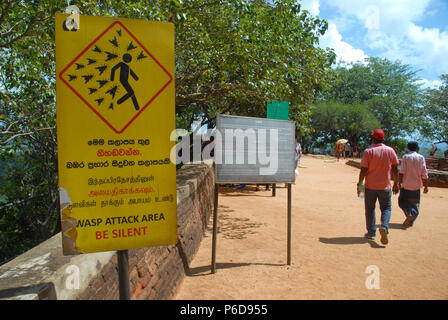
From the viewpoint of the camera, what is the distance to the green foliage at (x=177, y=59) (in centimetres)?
486

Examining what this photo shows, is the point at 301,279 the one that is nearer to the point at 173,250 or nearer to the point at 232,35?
the point at 173,250

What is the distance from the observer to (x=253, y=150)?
14.8 feet

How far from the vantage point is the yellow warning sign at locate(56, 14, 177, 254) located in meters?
2.00

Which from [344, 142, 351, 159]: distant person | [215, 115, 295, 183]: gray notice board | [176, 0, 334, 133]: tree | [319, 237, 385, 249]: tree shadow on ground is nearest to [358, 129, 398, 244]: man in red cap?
[319, 237, 385, 249]: tree shadow on ground

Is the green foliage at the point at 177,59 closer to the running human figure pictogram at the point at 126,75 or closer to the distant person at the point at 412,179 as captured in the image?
the running human figure pictogram at the point at 126,75

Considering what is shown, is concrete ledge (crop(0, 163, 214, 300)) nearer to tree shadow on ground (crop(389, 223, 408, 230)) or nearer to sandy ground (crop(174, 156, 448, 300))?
sandy ground (crop(174, 156, 448, 300))

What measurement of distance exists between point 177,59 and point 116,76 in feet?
15.6

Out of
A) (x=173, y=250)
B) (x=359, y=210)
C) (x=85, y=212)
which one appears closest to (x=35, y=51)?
(x=173, y=250)

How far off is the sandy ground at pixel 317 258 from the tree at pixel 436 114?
30650mm

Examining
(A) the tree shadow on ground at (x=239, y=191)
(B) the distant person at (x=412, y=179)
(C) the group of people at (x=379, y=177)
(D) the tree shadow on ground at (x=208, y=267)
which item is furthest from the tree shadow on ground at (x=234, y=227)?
(B) the distant person at (x=412, y=179)

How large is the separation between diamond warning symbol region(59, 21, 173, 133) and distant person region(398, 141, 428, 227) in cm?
591

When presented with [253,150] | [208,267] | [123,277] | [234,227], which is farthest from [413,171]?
[123,277]

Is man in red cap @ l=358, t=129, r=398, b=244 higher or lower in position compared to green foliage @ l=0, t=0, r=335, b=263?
lower

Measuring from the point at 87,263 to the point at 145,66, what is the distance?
142cm
